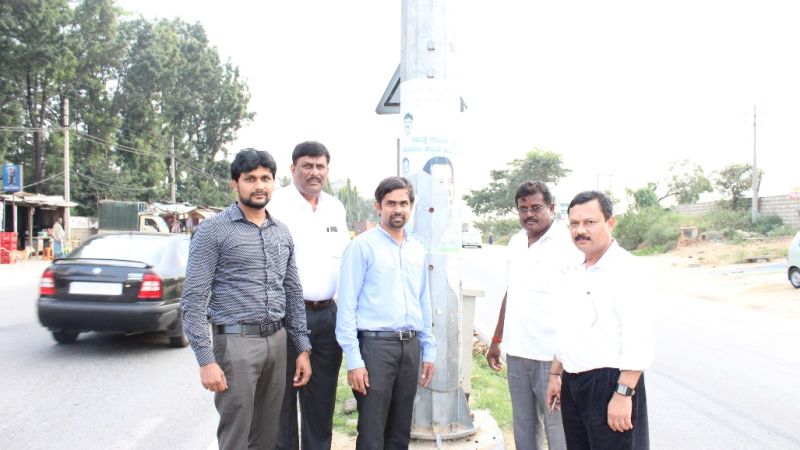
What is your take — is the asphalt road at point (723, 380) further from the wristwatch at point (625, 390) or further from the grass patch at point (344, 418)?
the wristwatch at point (625, 390)

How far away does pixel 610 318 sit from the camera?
103 inches

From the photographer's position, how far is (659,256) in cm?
3231

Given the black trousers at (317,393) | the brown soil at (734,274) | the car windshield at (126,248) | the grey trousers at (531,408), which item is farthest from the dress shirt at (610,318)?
the brown soil at (734,274)

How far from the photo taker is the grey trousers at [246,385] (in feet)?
9.70

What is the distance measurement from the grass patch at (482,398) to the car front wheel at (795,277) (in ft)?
42.9

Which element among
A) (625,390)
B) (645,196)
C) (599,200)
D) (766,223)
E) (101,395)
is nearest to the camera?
(625,390)

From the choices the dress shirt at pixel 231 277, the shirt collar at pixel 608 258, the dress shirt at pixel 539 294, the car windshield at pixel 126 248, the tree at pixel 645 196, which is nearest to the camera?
the shirt collar at pixel 608 258

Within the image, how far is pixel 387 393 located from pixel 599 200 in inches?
59.7

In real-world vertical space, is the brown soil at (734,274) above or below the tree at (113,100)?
below

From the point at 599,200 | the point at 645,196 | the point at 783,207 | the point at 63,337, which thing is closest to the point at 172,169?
the point at 63,337

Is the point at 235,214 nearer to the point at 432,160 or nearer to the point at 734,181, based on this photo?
the point at 432,160

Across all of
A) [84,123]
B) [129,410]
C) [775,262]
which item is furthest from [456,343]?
[84,123]

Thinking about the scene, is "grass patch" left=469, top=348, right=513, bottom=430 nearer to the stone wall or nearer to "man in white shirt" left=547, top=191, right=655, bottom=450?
"man in white shirt" left=547, top=191, right=655, bottom=450

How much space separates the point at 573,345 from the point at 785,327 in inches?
404
